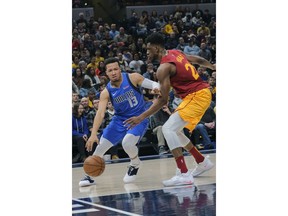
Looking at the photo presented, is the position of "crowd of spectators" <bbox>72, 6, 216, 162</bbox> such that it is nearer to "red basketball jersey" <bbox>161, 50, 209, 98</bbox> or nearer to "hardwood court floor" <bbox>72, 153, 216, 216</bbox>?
"hardwood court floor" <bbox>72, 153, 216, 216</bbox>

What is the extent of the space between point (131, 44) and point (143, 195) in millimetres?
9906

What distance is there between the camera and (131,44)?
15953 millimetres

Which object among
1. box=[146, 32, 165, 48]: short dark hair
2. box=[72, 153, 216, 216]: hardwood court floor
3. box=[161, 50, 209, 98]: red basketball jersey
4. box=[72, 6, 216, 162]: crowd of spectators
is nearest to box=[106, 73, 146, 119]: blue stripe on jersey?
→ box=[161, 50, 209, 98]: red basketball jersey

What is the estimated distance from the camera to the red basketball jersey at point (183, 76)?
6879mm

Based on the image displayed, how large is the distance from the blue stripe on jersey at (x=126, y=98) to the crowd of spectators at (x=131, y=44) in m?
2.60

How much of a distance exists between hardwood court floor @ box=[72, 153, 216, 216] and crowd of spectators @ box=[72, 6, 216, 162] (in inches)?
95.9

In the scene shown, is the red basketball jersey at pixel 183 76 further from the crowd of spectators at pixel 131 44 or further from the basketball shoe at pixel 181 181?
the crowd of spectators at pixel 131 44

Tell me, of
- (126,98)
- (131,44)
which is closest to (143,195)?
(126,98)

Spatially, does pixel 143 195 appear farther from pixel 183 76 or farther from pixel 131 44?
pixel 131 44

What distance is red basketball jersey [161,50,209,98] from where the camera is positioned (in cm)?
688
